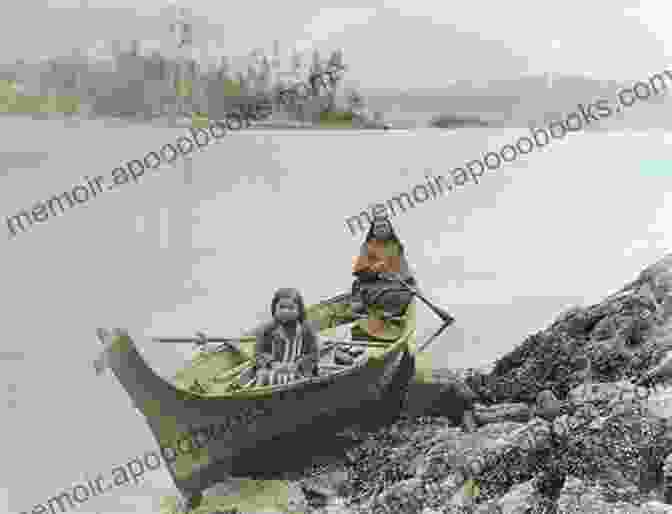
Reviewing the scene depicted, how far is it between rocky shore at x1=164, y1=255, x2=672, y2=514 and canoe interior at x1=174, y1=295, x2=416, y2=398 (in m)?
0.25

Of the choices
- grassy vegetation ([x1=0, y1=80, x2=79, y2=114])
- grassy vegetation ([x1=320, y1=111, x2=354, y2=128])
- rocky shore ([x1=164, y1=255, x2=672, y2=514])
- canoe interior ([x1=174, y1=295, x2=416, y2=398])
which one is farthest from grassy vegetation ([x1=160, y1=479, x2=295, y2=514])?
grassy vegetation ([x1=0, y1=80, x2=79, y2=114])

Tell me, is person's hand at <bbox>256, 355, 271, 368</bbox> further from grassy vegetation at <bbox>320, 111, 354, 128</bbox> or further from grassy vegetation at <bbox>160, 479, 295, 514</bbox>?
grassy vegetation at <bbox>320, 111, 354, 128</bbox>

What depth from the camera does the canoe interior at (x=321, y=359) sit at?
7.49 feet

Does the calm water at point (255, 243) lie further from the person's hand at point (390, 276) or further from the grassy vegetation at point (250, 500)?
the grassy vegetation at point (250, 500)

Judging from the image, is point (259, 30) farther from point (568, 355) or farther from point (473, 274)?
point (568, 355)

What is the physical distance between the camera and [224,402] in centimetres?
201

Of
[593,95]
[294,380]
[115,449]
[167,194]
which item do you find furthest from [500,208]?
[115,449]

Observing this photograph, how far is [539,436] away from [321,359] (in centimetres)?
83

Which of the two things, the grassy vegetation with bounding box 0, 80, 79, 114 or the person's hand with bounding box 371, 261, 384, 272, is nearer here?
the person's hand with bounding box 371, 261, 384, 272

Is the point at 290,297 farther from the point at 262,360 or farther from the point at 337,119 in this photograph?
the point at 337,119

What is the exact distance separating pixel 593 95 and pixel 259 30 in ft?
5.04

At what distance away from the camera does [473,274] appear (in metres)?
2.83

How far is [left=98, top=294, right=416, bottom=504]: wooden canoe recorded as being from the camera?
190 cm

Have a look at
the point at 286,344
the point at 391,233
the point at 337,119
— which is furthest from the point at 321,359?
the point at 337,119
